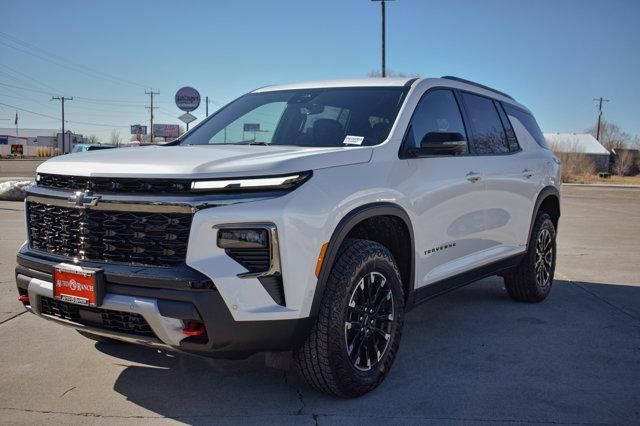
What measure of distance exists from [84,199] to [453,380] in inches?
95.1

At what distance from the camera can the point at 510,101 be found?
6.23 m

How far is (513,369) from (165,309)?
2.38 meters

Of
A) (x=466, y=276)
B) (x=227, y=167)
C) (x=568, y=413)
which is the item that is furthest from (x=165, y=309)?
(x=466, y=276)

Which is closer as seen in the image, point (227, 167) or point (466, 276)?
point (227, 167)

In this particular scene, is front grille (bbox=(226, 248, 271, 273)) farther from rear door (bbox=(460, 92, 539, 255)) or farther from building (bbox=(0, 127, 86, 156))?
building (bbox=(0, 127, 86, 156))

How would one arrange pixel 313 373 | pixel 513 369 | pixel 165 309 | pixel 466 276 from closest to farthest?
pixel 165 309
pixel 313 373
pixel 513 369
pixel 466 276

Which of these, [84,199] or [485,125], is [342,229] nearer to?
[84,199]

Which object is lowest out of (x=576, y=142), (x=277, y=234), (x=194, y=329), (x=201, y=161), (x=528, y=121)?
(x=194, y=329)

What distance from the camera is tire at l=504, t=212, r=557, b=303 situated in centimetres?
618

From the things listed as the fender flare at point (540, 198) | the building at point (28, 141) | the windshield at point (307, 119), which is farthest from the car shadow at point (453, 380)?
the building at point (28, 141)

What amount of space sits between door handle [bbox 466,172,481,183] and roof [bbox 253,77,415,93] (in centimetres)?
83

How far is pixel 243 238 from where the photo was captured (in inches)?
125

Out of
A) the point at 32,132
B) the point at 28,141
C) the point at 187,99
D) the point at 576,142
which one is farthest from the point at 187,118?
the point at 32,132

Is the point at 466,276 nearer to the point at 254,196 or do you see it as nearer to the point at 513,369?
the point at 513,369
